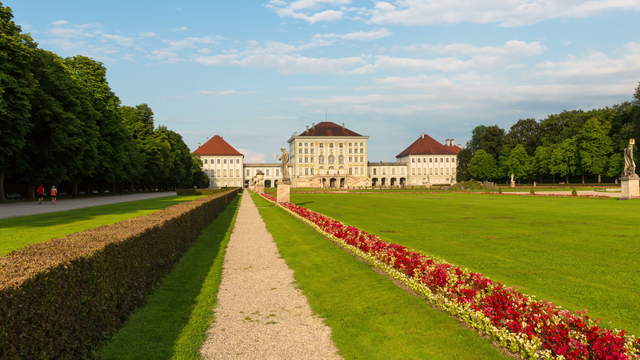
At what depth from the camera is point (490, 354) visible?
4.86 meters

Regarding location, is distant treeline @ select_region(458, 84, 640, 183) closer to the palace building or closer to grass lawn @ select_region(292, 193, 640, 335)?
the palace building

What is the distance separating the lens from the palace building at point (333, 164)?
126750mm

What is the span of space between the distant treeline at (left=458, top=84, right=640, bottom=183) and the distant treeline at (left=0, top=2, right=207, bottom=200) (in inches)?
2574

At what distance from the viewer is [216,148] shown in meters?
135

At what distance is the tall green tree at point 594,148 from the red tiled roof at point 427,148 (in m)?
60.7

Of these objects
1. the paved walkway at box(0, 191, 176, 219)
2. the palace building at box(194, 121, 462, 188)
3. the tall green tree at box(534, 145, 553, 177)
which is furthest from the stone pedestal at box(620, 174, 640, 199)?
the palace building at box(194, 121, 462, 188)

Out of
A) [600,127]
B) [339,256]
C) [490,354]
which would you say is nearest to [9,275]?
[490,354]

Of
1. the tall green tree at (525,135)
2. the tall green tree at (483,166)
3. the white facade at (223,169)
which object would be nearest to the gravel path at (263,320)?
the tall green tree at (483,166)

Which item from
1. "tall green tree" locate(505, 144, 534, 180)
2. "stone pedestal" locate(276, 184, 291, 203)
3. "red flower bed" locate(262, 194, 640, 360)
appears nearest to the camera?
"red flower bed" locate(262, 194, 640, 360)

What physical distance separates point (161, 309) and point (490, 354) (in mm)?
4533

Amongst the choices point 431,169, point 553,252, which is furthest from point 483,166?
Answer: point 553,252

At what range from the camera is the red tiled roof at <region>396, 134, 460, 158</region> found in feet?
445

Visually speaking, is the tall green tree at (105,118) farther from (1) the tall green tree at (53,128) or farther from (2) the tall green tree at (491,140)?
(2) the tall green tree at (491,140)

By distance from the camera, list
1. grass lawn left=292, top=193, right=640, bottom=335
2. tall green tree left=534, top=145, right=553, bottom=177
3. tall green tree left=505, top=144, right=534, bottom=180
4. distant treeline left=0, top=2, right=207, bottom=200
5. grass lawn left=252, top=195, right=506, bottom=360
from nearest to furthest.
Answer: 1. grass lawn left=252, top=195, right=506, bottom=360
2. grass lawn left=292, top=193, right=640, bottom=335
3. distant treeline left=0, top=2, right=207, bottom=200
4. tall green tree left=534, top=145, right=553, bottom=177
5. tall green tree left=505, top=144, right=534, bottom=180
